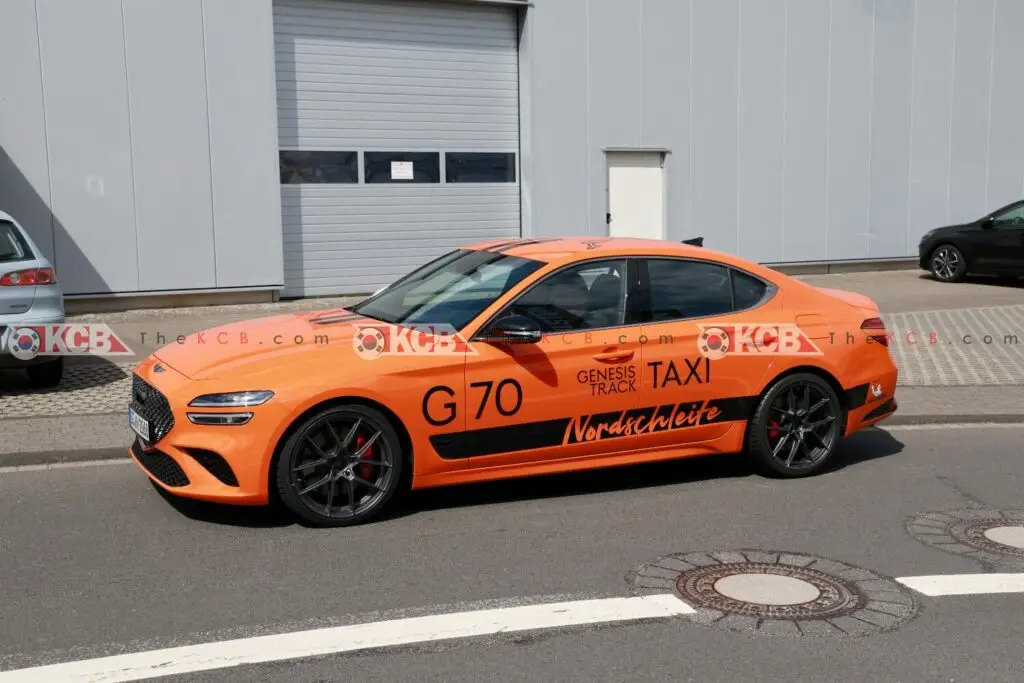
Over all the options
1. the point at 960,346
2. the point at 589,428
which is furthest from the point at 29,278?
the point at 960,346

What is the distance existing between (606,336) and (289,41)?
1077 centimetres

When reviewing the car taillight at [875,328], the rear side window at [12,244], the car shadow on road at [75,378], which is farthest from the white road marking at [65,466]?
the car taillight at [875,328]

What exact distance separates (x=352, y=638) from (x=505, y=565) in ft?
3.66

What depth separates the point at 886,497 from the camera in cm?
667

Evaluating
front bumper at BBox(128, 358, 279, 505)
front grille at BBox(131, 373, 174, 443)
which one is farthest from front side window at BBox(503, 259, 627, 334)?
front grille at BBox(131, 373, 174, 443)

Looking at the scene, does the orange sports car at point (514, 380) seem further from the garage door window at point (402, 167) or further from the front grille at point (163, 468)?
the garage door window at point (402, 167)

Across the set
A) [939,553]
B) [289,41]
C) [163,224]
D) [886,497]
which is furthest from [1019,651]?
[289,41]

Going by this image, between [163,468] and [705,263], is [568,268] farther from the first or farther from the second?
[163,468]

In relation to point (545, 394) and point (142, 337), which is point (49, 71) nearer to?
point (142, 337)

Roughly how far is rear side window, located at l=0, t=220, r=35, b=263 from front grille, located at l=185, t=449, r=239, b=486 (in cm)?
443

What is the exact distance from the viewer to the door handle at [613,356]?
6.45m

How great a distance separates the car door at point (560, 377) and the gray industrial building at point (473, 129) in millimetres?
9502

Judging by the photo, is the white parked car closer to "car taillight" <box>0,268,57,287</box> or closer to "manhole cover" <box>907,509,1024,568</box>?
"car taillight" <box>0,268,57,287</box>

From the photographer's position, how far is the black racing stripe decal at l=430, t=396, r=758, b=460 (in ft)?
20.1
